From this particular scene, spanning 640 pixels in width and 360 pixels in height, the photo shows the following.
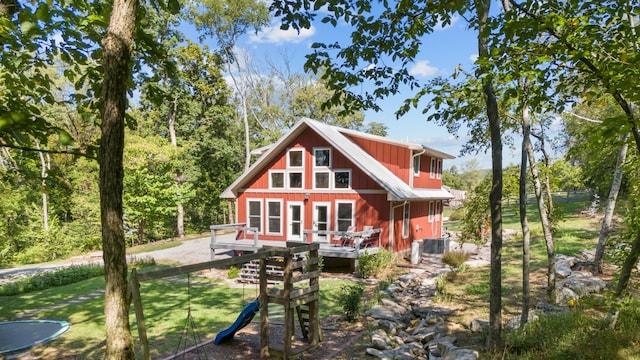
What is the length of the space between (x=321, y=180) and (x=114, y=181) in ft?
48.6

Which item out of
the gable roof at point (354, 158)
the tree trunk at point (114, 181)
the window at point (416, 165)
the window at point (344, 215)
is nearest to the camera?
the tree trunk at point (114, 181)

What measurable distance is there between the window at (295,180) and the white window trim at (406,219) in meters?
4.91

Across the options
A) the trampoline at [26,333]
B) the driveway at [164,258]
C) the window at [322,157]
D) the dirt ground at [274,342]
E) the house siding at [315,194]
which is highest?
the window at [322,157]

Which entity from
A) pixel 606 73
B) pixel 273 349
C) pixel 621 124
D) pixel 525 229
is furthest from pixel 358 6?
pixel 273 349

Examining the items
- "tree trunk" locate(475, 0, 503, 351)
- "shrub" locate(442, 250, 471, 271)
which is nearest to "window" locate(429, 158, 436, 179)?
"shrub" locate(442, 250, 471, 271)

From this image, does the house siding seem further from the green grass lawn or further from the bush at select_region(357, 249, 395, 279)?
the green grass lawn

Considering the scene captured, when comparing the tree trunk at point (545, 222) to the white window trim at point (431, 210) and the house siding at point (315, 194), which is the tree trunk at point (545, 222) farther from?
the white window trim at point (431, 210)

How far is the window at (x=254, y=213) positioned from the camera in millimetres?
18391

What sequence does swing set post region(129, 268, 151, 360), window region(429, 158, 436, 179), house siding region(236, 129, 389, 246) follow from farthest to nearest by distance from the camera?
1. window region(429, 158, 436, 179)
2. house siding region(236, 129, 389, 246)
3. swing set post region(129, 268, 151, 360)

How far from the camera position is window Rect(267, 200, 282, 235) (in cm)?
1795

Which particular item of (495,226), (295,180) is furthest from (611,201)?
(295,180)

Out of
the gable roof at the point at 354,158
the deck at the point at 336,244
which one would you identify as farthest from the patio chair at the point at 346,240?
the gable roof at the point at 354,158

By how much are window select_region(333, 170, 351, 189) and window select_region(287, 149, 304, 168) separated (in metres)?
1.82

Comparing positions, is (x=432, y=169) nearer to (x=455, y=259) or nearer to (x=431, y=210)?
(x=431, y=210)
